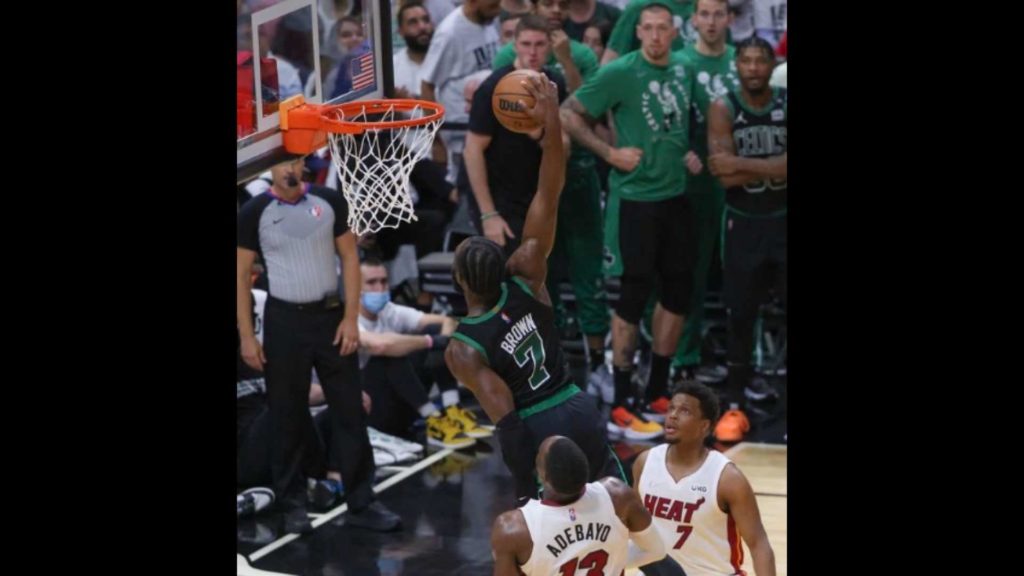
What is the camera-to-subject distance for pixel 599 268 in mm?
8789

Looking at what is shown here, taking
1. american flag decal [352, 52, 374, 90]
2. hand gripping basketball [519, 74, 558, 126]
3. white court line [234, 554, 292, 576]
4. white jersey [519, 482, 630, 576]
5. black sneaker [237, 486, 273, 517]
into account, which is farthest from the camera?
black sneaker [237, 486, 273, 517]

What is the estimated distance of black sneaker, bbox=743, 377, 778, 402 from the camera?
8.88m

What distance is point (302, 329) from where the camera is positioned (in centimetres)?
702

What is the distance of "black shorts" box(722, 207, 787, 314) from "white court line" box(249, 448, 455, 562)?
1.89m

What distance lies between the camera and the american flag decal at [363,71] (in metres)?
6.68

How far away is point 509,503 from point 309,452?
1.04 m

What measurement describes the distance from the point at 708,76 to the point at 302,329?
120 inches

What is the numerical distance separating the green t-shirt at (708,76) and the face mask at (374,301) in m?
2.23

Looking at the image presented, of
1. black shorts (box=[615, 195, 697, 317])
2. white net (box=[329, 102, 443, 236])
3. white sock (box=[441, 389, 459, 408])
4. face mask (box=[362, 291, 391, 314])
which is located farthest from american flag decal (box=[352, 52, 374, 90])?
white sock (box=[441, 389, 459, 408])

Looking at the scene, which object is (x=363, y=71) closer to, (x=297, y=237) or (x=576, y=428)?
(x=297, y=237)

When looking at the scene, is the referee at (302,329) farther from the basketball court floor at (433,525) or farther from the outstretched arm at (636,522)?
the outstretched arm at (636,522)

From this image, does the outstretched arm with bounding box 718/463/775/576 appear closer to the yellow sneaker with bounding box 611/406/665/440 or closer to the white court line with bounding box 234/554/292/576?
the white court line with bounding box 234/554/292/576

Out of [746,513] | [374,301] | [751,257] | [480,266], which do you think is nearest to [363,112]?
[480,266]
